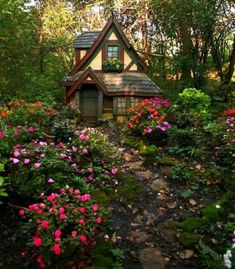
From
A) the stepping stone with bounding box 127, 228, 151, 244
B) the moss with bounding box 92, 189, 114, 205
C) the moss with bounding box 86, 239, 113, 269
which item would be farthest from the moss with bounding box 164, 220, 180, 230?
the moss with bounding box 86, 239, 113, 269

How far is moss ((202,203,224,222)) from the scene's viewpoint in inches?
228

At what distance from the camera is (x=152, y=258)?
485 cm

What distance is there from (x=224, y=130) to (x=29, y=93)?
9.19 m

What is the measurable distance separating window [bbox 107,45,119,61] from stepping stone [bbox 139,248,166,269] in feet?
38.7

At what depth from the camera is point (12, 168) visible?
552 cm

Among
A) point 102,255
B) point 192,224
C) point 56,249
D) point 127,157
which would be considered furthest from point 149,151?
point 56,249

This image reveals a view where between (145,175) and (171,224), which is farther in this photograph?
(145,175)

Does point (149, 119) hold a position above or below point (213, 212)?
above

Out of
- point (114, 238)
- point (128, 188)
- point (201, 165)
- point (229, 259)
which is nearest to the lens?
point (229, 259)

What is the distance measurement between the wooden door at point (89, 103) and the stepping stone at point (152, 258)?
32.9 feet

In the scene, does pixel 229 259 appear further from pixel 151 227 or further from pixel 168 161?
pixel 168 161

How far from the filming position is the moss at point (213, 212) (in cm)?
579

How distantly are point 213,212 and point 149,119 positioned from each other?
4.65 meters

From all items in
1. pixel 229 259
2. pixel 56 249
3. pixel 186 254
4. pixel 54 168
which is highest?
pixel 54 168
